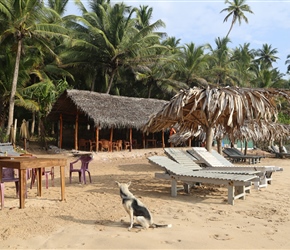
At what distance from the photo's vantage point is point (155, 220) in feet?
14.8

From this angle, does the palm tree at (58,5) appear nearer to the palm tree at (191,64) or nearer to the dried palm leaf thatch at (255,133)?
the palm tree at (191,64)

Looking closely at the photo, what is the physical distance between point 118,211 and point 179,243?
1.62 meters

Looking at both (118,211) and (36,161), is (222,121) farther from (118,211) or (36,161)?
(36,161)

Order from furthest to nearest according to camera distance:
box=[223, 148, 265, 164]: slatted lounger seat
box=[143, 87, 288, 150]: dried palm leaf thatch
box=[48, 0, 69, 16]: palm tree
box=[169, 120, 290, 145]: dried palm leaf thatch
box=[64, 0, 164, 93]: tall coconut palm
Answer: box=[48, 0, 69, 16]: palm tree → box=[64, 0, 164, 93]: tall coconut palm → box=[169, 120, 290, 145]: dried palm leaf thatch → box=[223, 148, 265, 164]: slatted lounger seat → box=[143, 87, 288, 150]: dried palm leaf thatch

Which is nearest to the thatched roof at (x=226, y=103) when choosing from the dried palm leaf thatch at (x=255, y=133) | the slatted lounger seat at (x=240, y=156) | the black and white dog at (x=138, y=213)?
the black and white dog at (x=138, y=213)

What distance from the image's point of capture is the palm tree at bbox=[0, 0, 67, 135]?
1547 centimetres

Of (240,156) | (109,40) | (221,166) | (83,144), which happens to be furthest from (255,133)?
(109,40)

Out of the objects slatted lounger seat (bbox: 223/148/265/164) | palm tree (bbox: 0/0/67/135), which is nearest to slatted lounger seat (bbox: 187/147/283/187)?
slatted lounger seat (bbox: 223/148/265/164)

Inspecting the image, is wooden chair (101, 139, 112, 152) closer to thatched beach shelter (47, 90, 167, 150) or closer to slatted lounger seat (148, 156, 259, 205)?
thatched beach shelter (47, 90, 167, 150)

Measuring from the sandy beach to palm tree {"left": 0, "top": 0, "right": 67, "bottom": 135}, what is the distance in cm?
1086

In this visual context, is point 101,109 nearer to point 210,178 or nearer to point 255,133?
point 255,133

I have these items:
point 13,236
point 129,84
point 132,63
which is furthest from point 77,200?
point 129,84

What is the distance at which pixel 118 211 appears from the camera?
498 centimetres

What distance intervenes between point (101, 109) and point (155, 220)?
1234cm
